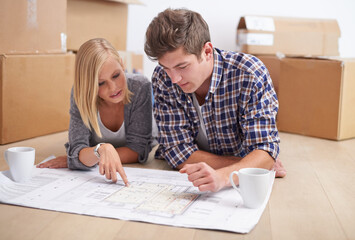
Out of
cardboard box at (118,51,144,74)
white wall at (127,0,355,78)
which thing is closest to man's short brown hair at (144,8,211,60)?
cardboard box at (118,51,144,74)

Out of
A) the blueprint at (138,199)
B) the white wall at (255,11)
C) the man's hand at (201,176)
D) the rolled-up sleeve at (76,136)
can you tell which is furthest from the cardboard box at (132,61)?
the man's hand at (201,176)

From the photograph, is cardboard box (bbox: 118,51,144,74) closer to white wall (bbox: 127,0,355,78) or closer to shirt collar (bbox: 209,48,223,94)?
white wall (bbox: 127,0,355,78)

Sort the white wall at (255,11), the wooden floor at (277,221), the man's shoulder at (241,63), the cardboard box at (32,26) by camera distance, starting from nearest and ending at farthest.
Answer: the wooden floor at (277,221), the man's shoulder at (241,63), the cardboard box at (32,26), the white wall at (255,11)

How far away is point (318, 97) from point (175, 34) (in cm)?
114

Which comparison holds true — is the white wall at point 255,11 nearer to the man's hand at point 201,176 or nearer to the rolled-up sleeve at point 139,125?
the rolled-up sleeve at point 139,125

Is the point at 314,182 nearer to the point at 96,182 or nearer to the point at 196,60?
the point at 196,60

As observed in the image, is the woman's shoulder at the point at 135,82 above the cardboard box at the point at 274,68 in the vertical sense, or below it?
below

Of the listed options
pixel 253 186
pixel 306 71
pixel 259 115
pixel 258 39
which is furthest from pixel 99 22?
pixel 253 186

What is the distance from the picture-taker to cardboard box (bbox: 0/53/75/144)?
168 cm

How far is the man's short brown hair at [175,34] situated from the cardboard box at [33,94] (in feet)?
2.66

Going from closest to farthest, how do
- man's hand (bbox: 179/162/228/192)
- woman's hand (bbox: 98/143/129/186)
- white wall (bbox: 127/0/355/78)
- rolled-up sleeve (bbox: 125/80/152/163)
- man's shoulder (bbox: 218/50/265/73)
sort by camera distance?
man's hand (bbox: 179/162/228/192) < woman's hand (bbox: 98/143/129/186) < man's shoulder (bbox: 218/50/265/73) < rolled-up sleeve (bbox: 125/80/152/163) < white wall (bbox: 127/0/355/78)

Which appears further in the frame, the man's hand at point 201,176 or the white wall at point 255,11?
the white wall at point 255,11

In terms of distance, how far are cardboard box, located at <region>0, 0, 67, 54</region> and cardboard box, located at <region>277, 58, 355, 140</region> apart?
1094 mm

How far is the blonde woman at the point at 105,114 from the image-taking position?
48.5 inches
